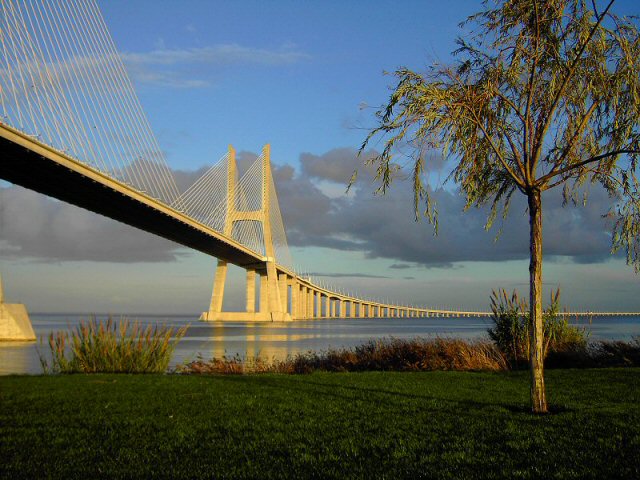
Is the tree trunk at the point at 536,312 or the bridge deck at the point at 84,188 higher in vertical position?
A: the bridge deck at the point at 84,188

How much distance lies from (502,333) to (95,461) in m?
12.8

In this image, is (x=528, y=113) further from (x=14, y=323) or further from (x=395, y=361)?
(x=14, y=323)

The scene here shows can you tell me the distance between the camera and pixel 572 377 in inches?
479

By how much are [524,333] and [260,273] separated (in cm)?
6286

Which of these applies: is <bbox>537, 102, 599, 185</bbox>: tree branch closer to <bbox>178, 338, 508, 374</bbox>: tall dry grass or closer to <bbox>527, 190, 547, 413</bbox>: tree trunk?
<bbox>527, 190, 547, 413</bbox>: tree trunk

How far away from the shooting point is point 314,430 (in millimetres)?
6801

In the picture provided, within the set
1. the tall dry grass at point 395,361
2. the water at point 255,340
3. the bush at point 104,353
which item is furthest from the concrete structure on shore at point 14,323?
the bush at point 104,353

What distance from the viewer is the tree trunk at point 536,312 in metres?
7.89

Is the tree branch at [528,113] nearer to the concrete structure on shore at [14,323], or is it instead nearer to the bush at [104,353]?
the bush at [104,353]

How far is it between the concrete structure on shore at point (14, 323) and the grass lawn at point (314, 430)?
23312 millimetres

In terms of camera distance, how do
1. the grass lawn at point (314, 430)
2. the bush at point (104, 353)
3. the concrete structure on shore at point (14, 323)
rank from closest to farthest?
the grass lawn at point (314, 430)
the bush at point (104, 353)
the concrete structure on shore at point (14, 323)

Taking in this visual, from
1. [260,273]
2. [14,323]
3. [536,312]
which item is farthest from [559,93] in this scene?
[260,273]

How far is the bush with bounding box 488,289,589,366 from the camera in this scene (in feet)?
50.7

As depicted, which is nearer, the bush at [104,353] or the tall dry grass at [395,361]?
the bush at [104,353]
